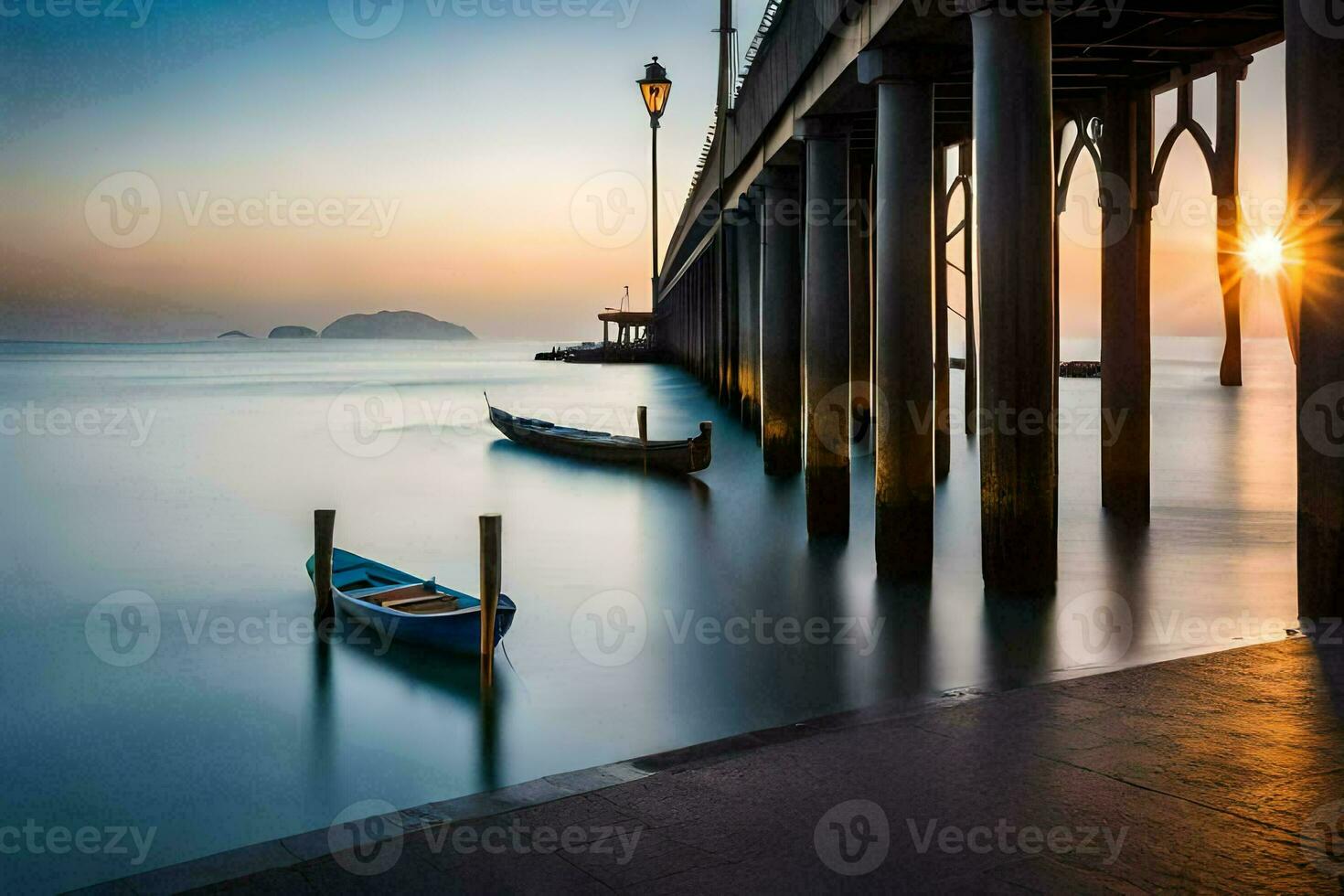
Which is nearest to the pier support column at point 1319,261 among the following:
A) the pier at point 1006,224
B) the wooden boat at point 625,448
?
the pier at point 1006,224

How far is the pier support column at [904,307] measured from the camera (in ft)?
38.6

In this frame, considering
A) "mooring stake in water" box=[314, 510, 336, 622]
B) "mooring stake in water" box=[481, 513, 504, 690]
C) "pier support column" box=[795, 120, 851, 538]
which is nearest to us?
"mooring stake in water" box=[481, 513, 504, 690]

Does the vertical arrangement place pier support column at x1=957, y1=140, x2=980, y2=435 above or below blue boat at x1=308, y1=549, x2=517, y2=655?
above

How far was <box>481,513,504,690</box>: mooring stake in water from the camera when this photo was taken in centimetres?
941

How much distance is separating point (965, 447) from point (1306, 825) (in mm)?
24525

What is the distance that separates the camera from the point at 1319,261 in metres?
7.49

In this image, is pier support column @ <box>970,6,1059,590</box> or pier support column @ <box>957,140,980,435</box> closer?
pier support column @ <box>970,6,1059,590</box>

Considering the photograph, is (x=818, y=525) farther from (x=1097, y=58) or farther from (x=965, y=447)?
(x=965, y=447)

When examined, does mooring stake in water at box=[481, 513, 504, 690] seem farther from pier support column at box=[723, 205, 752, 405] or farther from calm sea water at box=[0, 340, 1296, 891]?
pier support column at box=[723, 205, 752, 405]

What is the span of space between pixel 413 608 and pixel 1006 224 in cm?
620

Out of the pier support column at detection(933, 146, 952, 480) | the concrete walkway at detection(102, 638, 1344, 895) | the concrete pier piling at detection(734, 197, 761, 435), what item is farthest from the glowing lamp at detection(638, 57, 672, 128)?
the concrete walkway at detection(102, 638, 1344, 895)

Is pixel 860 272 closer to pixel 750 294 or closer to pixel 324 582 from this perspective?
pixel 750 294

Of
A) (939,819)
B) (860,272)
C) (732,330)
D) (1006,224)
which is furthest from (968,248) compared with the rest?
(939,819)

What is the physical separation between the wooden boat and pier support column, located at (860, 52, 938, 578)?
1120cm
